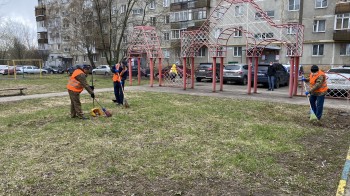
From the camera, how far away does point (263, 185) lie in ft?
13.9

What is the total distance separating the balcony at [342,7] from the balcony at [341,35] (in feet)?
6.36

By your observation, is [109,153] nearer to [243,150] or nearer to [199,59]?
[243,150]

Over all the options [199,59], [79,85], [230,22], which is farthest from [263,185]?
[199,59]

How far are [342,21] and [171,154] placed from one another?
1226 inches

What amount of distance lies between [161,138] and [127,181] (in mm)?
2250

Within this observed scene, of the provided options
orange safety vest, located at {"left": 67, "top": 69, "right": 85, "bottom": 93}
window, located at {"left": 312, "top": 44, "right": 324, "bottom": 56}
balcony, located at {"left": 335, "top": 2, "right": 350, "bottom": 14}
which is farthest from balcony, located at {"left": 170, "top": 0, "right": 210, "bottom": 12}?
orange safety vest, located at {"left": 67, "top": 69, "right": 85, "bottom": 93}

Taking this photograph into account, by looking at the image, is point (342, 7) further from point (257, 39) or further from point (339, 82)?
point (257, 39)

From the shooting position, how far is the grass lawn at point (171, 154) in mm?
4191

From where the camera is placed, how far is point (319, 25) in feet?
105

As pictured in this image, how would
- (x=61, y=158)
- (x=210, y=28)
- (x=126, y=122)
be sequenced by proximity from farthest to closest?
(x=210, y=28) → (x=126, y=122) → (x=61, y=158)

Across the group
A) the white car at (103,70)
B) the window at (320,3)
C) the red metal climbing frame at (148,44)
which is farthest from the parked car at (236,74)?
the white car at (103,70)

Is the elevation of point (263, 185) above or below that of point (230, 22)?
below

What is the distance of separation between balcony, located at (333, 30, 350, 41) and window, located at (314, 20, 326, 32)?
1710mm

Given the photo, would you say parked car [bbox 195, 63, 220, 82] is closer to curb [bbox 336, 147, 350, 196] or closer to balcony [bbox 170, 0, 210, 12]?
curb [bbox 336, 147, 350, 196]
